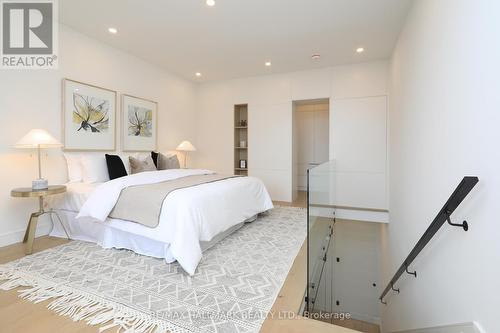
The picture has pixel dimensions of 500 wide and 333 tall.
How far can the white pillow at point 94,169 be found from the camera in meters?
3.21

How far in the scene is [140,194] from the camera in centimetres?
234

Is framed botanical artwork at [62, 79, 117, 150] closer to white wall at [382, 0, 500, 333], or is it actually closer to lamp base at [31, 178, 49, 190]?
lamp base at [31, 178, 49, 190]

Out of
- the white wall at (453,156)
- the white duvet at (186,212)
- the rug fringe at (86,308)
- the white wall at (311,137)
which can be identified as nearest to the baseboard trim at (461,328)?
the white wall at (453,156)

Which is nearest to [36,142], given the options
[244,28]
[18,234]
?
[18,234]

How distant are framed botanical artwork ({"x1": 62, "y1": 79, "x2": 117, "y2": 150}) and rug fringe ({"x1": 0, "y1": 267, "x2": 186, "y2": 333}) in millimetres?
1965

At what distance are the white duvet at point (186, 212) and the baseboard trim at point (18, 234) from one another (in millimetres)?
793

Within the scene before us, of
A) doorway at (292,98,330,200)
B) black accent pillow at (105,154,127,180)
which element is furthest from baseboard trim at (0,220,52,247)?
doorway at (292,98,330,200)

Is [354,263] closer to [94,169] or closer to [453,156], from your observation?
[453,156]

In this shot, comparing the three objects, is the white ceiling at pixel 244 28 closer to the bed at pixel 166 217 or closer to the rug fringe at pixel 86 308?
the bed at pixel 166 217

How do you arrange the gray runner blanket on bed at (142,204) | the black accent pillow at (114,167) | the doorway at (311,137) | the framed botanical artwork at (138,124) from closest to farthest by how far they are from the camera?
the gray runner blanket on bed at (142,204) → the black accent pillow at (114,167) → the framed botanical artwork at (138,124) → the doorway at (311,137)

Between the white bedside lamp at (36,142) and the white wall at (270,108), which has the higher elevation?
the white wall at (270,108)

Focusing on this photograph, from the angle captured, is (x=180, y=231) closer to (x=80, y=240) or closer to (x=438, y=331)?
(x=80, y=240)

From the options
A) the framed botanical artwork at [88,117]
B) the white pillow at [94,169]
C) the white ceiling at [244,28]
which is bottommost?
the white pillow at [94,169]

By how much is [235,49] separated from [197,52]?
671mm
